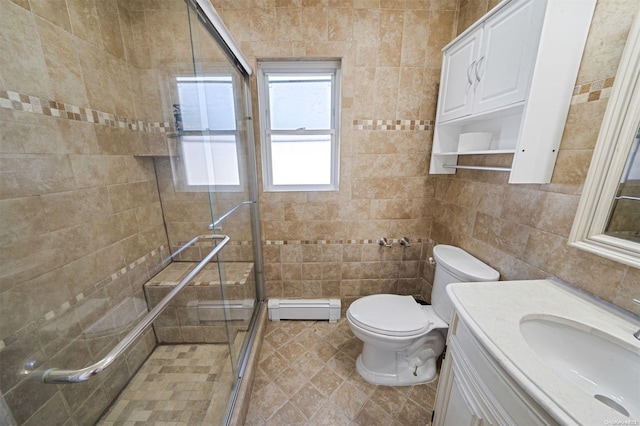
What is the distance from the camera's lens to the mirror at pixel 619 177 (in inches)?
27.9

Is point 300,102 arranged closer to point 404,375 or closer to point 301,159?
point 301,159

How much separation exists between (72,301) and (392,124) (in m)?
2.05

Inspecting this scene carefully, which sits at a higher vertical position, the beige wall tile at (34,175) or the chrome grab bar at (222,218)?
the beige wall tile at (34,175)

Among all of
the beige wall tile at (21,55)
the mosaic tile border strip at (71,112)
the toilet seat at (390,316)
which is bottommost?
the toilet seat at (390,316)

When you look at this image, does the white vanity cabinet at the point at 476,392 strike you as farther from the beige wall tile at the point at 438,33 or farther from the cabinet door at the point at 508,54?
the beige wall tile at the point at 438,33

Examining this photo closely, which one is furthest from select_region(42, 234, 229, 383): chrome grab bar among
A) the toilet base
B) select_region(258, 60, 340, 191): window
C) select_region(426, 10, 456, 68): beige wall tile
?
select_region(426, 10, 456, 68): beige wall tile

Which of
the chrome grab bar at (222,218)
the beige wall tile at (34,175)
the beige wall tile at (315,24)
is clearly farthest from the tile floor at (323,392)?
the beige wall tile at (315,24)

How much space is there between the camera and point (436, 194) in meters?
1.71

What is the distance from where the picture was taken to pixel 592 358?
680 millimetres

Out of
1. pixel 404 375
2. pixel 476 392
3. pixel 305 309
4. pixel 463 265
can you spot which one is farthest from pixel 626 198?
pixel 305 309

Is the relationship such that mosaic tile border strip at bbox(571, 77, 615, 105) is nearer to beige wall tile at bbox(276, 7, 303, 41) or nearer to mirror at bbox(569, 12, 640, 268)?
mirror at bbox(569, 12, 640, 268)

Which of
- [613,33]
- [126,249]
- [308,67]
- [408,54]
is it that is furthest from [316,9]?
[126,249]

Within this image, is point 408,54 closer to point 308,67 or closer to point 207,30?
point 308,67

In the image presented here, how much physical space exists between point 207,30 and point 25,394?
1.61m
